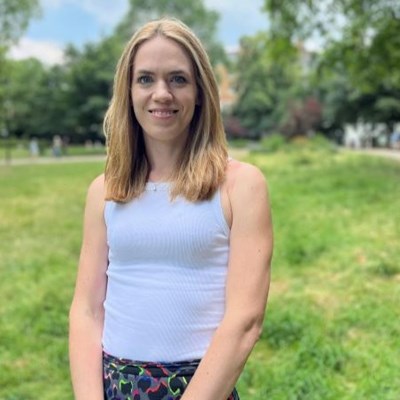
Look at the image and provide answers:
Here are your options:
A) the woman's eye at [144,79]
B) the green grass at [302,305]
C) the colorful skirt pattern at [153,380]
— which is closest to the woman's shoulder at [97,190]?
the woman's eye at [144,79]

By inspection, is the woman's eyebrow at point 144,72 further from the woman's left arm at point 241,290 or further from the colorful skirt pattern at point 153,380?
the colorful skirt pattern at point 153,380

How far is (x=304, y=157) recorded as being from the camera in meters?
18.9

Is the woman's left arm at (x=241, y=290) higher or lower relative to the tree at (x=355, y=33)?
lower

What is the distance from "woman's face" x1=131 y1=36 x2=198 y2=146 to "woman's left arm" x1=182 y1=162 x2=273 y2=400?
224 mm

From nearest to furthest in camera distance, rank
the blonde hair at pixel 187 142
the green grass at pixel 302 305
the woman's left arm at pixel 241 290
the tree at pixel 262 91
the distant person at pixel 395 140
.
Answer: the woman's left arm at pixel 241 290 < the blonde hair at pixel 187 142 < the green grass at pixel 302 305 < the distant person at pixel 395 140 < the tree at pixel 262 91

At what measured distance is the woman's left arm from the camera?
1.32 m

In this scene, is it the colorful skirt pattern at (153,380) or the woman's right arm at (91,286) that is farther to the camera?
the woman's right arm at (91,286)

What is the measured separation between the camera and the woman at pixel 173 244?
137 centimetres

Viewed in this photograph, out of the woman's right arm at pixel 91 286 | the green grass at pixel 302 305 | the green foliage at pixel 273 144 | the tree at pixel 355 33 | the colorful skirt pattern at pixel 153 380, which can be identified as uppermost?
the tree at pixel 355 33

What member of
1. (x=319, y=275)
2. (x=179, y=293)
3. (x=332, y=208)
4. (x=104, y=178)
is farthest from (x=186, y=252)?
(x=332, y=208)

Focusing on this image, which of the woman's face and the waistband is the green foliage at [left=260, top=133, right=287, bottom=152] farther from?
the waistband

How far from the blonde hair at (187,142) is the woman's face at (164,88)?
0.02 metres

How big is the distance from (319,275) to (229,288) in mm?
3963

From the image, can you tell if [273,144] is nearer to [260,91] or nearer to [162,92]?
[162,92]
